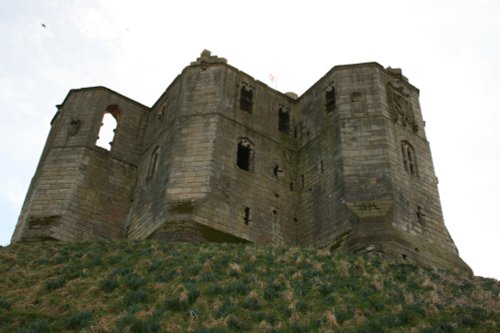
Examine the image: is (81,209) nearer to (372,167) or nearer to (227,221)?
(227,221)

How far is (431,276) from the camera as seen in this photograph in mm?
16594

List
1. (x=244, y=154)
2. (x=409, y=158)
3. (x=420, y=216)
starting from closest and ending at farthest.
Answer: (x=420, y=216)
(x=409, y=158)
(x=244, y=154)


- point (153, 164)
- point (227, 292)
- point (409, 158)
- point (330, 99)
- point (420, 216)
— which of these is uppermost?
point (330, 99)

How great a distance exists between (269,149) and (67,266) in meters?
11.1

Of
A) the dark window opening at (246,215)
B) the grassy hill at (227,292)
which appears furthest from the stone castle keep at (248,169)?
the grassy hill at (227,292)

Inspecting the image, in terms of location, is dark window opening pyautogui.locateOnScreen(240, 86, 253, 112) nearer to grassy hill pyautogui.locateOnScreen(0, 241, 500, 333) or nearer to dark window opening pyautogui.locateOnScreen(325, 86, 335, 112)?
dark window opening pyautogui.locateOnScreen(325, 86, 335, 112)

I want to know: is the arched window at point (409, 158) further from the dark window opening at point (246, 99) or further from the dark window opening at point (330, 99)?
the dark window opening at point (246, 99)

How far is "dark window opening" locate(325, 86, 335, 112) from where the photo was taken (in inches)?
986

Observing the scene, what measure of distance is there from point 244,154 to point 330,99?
431 cm

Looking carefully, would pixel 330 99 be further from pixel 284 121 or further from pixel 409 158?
pixel 409 158

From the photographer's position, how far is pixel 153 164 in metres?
24.5

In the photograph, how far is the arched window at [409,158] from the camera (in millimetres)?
22594

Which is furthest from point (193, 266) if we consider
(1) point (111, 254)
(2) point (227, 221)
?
(2) point (227, 221)

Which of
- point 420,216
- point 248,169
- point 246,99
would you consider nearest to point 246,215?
point 248,169
